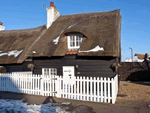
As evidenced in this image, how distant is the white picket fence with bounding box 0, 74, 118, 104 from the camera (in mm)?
7770

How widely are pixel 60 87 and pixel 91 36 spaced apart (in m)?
4.64

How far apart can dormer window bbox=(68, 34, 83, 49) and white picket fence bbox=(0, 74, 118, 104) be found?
310cm

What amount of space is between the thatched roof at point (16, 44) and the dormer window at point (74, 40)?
433 cm

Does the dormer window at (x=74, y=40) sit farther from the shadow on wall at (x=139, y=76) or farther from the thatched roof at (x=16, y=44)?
the shadow on wall at (x=139, y=76)

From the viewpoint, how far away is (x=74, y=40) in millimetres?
12164

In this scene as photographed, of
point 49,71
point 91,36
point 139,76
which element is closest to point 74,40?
point 91,36

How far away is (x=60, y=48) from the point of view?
11.7 metres

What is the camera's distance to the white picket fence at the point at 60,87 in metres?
7.77

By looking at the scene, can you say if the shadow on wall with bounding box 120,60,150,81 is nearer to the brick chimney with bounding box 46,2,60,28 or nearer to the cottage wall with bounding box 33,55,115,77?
the cottage wall with bounding box 33,55,115,77

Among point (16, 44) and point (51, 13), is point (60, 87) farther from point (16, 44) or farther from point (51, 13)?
point (16, 44)

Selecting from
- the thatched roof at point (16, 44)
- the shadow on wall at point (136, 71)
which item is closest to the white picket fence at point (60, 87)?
the thatched roof at point (16, 44)

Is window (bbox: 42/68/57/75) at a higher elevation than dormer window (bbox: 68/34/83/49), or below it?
below

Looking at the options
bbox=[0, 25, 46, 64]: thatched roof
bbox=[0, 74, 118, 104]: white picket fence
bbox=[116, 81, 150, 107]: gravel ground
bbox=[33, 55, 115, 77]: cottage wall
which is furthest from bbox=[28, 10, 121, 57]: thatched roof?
bbox=[116, 81, 150, 107]: gravel ground

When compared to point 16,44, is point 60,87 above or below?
below
